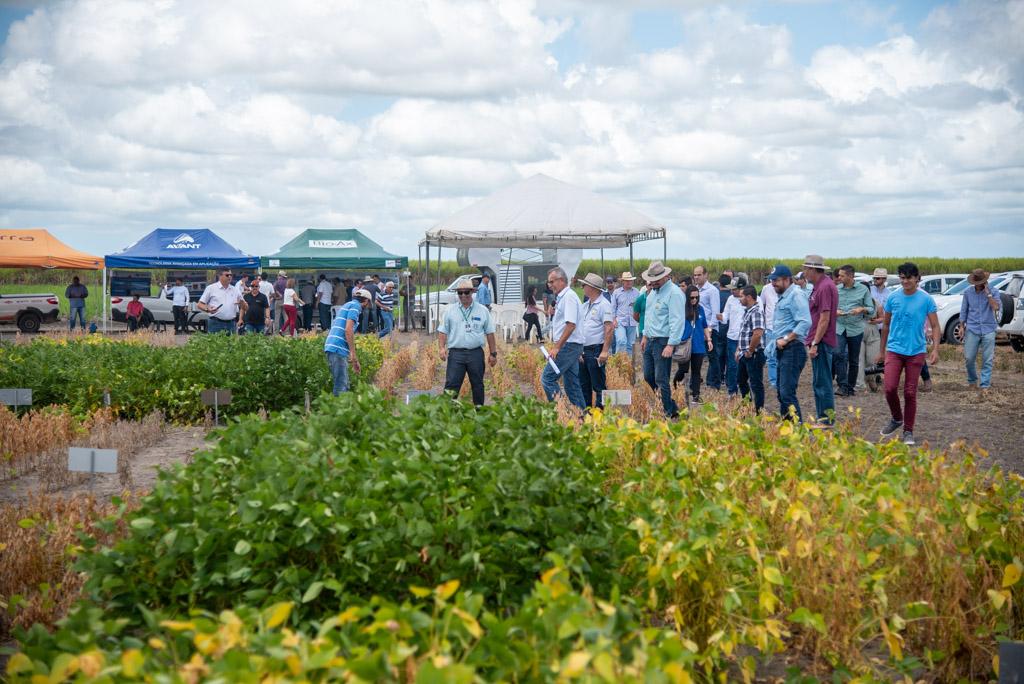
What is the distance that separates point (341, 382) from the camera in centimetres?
1112

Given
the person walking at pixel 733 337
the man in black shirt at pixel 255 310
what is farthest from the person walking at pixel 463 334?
the man in black shirt at pixel 255 310

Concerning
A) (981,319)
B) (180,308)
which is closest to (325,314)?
(180,308)

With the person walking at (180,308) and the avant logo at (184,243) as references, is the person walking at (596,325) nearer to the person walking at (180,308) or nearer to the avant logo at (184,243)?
the avant logo at (184,243)

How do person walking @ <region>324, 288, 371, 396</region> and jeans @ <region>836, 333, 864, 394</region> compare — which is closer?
person walking @ <region>324, 288, 371, 396</region>

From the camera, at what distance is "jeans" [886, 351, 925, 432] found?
936 centimetres

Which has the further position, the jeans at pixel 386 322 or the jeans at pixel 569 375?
the jeans at pixel 386 322

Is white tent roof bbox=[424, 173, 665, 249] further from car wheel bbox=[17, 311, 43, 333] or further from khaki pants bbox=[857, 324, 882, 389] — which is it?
car wheel bbox=[17, 311, 43, 333]

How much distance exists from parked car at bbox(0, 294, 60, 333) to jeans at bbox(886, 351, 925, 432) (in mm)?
27125

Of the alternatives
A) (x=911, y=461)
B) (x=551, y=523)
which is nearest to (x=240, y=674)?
(x=551, y=523)

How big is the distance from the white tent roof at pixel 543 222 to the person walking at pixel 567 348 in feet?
34.4

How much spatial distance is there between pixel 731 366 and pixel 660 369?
2862 millimetres

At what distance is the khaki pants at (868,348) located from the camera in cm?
1391

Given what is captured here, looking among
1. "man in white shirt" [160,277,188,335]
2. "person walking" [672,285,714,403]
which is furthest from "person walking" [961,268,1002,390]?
"man in white shirt" [160,277,188,335]

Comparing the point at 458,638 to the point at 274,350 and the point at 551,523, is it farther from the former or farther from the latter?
the point at 274,350
